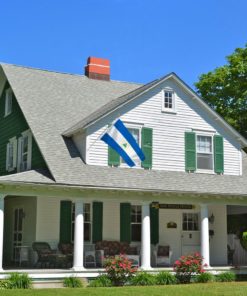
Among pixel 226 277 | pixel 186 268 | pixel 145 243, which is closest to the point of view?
pixel 186 268

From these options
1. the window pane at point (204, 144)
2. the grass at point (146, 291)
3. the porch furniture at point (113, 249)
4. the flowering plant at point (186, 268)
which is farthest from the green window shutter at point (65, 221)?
the window pane at point (204, 144)

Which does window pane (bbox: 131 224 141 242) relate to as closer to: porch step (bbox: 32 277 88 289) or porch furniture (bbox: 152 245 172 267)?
porch furniture (bbox: 152 245 172 267)

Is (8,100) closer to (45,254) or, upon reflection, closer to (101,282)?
(45,254)

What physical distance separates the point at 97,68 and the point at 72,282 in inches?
502

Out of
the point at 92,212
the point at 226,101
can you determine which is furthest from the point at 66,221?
the point at 226,101

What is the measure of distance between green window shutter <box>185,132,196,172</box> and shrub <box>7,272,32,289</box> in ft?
26.2

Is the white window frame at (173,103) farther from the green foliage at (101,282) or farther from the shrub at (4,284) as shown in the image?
the shrub at (4,284)

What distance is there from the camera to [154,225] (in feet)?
71.6

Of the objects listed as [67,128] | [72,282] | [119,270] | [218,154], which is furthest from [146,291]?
[218,154]

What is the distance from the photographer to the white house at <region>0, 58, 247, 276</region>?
62.7ft

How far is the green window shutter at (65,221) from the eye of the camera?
20078 mm

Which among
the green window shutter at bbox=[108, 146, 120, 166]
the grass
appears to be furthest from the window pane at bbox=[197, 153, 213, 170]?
the grass

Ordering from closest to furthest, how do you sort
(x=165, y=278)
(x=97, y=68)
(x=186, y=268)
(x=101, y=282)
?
(x=101, y=282) → (x=165, y=278) → (x=186, y=268) → (x=97, y=68)

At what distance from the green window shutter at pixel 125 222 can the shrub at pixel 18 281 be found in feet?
17.0
